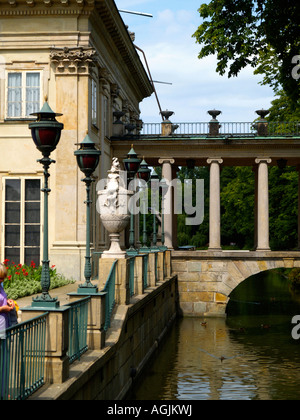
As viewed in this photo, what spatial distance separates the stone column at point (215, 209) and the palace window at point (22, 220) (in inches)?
403

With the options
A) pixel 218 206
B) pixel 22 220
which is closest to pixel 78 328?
pixel 22 220

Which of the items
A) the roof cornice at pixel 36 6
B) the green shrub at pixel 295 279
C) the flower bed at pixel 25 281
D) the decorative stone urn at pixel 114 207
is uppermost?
the roof cornice at pixel 36 6

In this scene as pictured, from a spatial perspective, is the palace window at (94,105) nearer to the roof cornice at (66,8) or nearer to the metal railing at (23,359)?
the roof cornice at (66,8)

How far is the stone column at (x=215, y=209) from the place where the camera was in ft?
113

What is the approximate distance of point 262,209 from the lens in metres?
34.5

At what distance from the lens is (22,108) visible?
1075 inches

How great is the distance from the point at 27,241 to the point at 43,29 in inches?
314

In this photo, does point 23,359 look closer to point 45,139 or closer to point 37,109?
point 45,139

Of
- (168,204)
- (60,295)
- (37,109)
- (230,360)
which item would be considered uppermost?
(37,109)

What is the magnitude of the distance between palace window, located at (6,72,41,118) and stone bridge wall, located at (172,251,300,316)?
35.2 feet

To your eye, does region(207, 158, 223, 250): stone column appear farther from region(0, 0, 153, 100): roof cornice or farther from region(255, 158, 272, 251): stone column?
region(0, 0, 153, 100): roof cornice

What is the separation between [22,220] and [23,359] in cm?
1851

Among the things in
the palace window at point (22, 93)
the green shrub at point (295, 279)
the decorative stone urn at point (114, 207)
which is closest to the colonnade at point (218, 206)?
the palace window at point (22, 93)
